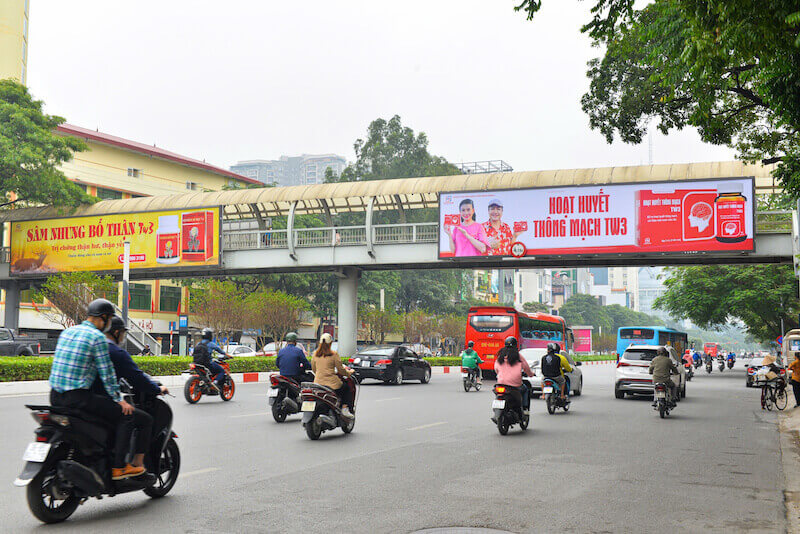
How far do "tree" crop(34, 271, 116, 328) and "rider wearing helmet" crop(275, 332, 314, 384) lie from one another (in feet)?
75.3

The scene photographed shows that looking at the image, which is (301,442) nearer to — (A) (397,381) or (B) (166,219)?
(A) (397,381)

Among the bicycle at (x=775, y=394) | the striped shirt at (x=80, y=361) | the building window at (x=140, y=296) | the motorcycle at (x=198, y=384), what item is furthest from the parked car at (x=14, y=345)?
the building window at (x=140, y=296)

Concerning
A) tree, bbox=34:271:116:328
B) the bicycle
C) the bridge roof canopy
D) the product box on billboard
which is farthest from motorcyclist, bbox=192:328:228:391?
the product box on billboard

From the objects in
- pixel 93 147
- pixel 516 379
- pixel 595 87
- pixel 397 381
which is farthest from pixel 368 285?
pixel 516 379

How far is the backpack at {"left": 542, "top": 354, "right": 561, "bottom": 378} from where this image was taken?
54.9 feet

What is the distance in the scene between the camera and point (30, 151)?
38.2m

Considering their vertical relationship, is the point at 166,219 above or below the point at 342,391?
above

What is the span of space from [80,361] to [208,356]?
12.3 m

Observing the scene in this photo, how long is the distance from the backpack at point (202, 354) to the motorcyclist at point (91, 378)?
39.0 ft

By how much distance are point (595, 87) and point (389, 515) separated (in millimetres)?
14106

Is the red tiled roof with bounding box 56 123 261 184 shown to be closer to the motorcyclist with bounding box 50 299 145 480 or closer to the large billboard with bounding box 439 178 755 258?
the large billboard with bounding box 439 178 755 258

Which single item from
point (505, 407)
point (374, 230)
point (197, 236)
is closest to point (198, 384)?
point (505, 407)

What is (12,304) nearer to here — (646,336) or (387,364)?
(387,364)

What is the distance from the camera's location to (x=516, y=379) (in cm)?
1245
